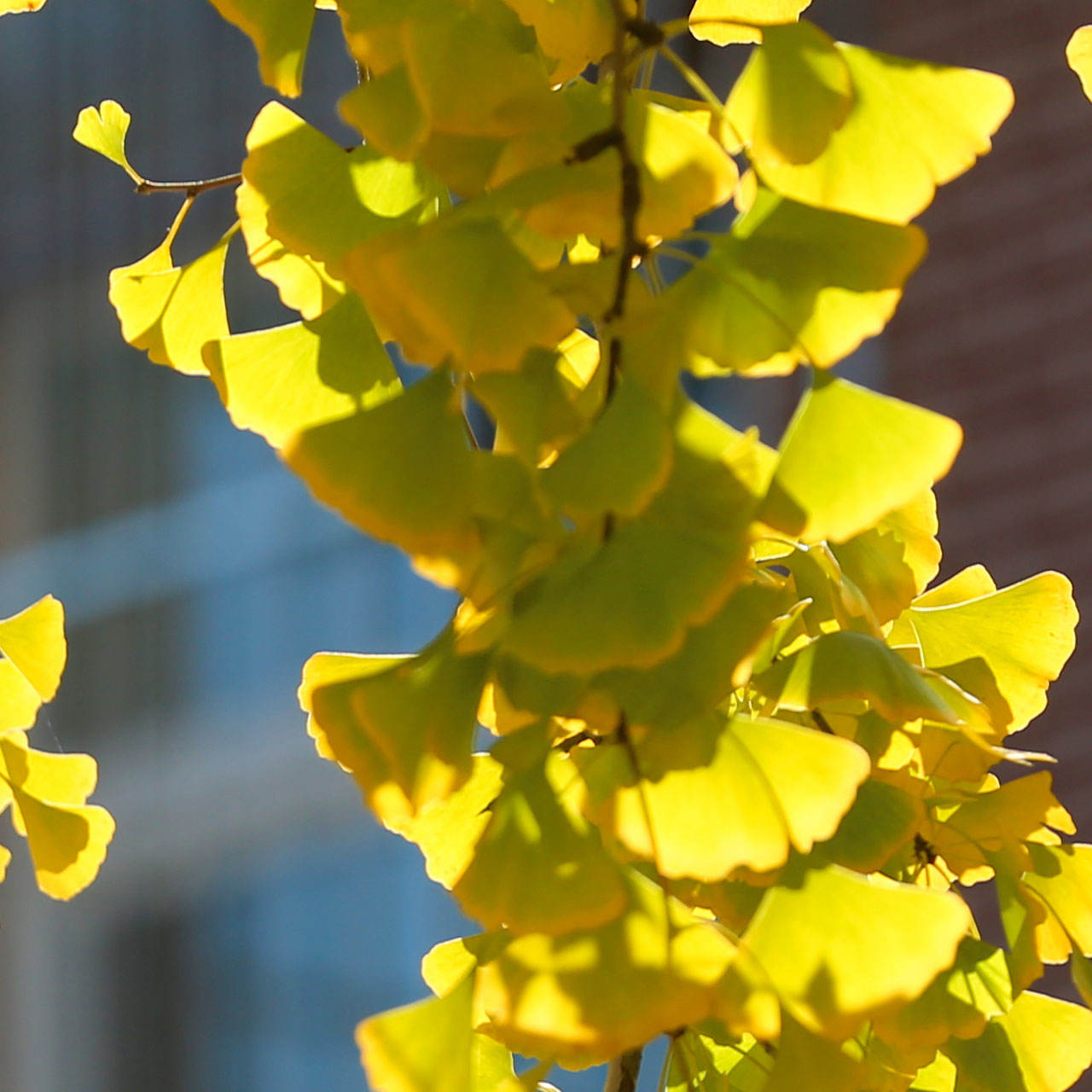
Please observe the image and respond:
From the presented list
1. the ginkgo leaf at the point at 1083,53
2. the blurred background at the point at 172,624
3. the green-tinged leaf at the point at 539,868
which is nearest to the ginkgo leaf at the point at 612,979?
the green-tinged leaf at the point at 539,868

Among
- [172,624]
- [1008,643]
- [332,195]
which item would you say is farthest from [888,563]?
[172,624]

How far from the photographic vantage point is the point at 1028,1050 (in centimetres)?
46

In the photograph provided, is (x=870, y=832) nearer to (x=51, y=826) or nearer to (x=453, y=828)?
(x=453, y=828)

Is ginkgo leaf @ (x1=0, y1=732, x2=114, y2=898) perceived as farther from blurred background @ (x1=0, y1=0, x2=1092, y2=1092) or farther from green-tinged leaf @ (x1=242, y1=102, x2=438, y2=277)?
blurred background @ (x1=0, y1=0, x2=1092, y2=1092)

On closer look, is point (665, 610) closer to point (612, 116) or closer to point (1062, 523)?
point (612, 116)

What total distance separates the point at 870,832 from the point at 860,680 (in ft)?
0.13

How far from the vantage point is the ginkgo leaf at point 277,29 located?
0.41m

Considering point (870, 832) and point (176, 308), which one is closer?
point (870, 832)

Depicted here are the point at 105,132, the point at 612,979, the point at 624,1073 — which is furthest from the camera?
the point at 105,132

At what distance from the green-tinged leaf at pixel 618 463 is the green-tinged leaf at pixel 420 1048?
0.09 meters

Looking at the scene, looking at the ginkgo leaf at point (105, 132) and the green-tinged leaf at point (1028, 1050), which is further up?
A: the ginkgo leaf at point (105, 132)

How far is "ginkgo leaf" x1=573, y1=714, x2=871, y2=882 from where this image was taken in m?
0.32

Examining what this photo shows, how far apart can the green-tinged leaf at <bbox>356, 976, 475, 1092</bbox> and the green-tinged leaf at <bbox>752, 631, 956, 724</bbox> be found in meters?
0.10

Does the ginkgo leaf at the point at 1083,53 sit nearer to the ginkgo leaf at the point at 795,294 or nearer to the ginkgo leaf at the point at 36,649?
the ginkgo leaf at the point at 795,294
